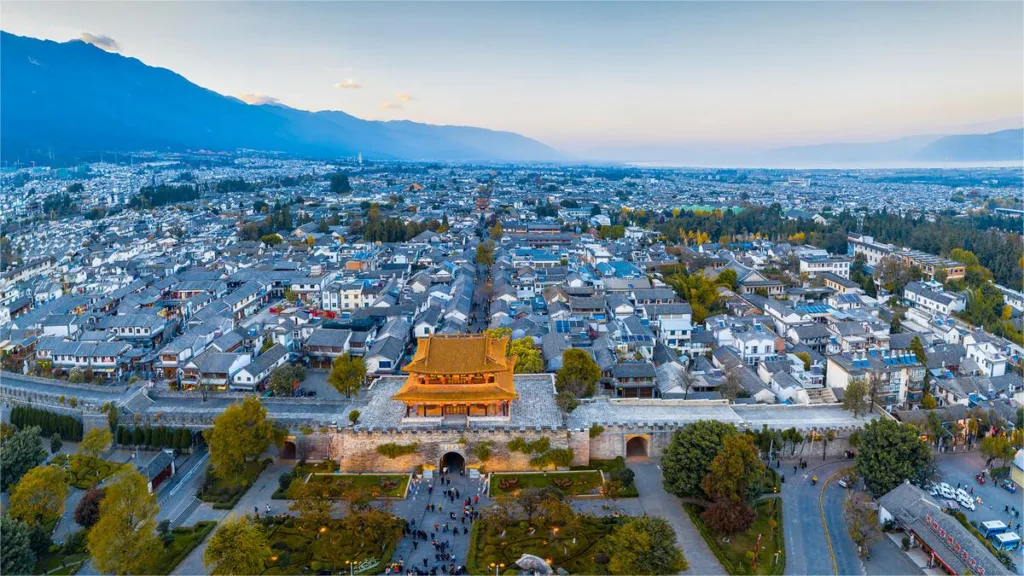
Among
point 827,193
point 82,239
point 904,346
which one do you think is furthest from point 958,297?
point 827,193

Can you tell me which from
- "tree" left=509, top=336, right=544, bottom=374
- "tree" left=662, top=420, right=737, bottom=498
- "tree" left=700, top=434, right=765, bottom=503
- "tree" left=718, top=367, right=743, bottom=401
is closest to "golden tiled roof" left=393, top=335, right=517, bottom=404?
"tree" left=509, top=336, right=544, bottom=374

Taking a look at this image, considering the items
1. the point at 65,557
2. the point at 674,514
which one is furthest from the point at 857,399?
the point at 65,557

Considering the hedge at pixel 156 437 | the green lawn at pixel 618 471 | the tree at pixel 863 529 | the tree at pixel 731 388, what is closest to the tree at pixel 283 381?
the hedge at pixel 156 437

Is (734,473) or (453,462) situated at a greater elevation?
(734,473)

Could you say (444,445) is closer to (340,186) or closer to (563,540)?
(563,540)

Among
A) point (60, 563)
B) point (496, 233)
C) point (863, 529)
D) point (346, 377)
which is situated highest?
point (496, 233)

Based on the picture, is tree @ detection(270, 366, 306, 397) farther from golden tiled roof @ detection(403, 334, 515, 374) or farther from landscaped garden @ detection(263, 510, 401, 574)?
landscaped garden @ detection(263, 510, 401, 574)
